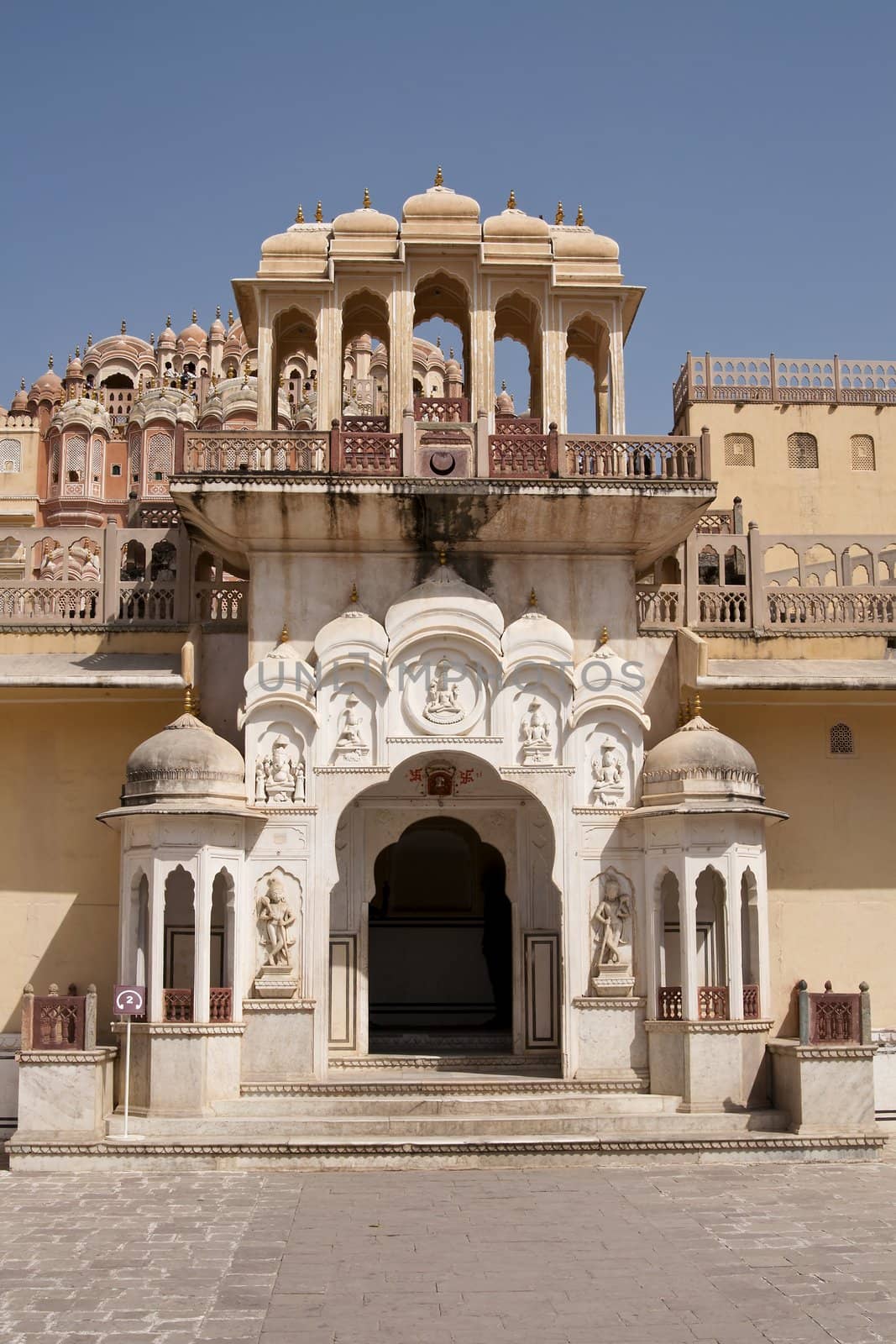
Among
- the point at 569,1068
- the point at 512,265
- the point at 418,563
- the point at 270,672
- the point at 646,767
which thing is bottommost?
the point at 569,1068

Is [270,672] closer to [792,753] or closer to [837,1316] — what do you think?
[792,753]

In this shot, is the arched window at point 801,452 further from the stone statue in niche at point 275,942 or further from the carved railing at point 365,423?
the stone statue in niche at point 275,942

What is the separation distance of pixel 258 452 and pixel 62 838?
4.66 m

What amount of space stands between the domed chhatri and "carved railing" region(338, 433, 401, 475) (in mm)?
3997

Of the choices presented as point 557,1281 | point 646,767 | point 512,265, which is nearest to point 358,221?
point 512,265

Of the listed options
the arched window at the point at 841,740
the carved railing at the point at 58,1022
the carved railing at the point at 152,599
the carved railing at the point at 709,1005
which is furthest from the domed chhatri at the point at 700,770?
the carved railing at the point at 58,1022

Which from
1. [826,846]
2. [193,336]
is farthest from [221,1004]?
[193,336]

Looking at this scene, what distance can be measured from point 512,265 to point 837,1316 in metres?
11.6

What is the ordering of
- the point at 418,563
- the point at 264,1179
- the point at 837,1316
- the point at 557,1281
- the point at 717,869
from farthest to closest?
the point at 418,563 → the point at 717,869 → the point at 264,1179 → the point at 557,1281 → the point at 837,1316

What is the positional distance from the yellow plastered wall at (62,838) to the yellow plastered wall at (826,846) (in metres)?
6.56

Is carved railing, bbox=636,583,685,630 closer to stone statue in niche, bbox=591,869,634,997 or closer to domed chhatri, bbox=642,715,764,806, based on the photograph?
domed chhatri, bbox=642,715,764,806

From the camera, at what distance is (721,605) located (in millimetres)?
17656

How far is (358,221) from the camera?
1744cm

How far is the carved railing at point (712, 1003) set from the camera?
1528cm
